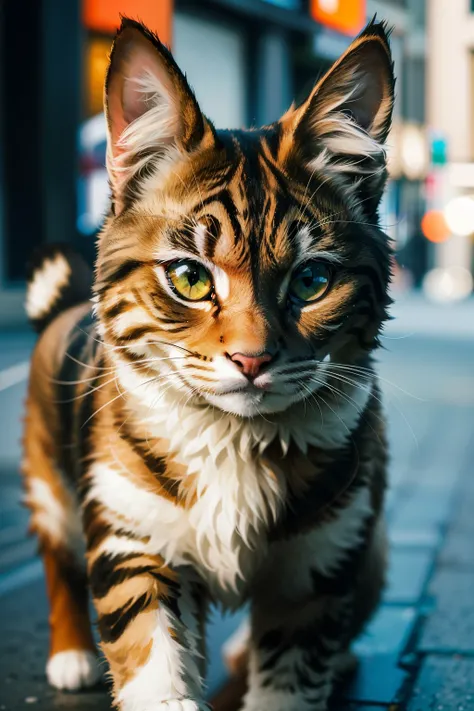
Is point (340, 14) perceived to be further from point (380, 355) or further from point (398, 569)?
point (398, 569)

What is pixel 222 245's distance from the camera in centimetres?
222

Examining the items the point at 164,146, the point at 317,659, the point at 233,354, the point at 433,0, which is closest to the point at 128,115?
the point at 164,146

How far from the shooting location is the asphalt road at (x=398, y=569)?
3.02m

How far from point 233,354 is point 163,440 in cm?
37

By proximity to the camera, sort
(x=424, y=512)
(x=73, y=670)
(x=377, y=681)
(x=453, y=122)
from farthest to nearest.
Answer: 1. (x=453, y=122)
2. (x=424, y=512)
3. (x=377, y=681)
4. (x=73, y=670)

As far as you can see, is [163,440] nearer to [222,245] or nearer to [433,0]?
[222,245]

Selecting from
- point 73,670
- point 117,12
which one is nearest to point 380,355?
point 117,12

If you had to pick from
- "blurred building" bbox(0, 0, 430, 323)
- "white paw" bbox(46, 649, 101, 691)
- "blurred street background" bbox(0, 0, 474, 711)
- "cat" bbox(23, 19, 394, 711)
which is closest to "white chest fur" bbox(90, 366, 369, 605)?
"cat" bbox(23, 19, 394, 711)

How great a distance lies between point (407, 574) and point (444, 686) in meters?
1.05

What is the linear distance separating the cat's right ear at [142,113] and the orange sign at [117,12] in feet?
24.1

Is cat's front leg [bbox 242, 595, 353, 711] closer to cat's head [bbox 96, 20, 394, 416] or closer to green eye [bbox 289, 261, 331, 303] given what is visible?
cat's head [bbox 96, 20, 394, 416]

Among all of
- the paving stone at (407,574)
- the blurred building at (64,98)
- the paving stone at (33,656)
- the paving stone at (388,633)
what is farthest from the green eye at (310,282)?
the blurred building at (64,98)

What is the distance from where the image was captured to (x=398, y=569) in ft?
13.5

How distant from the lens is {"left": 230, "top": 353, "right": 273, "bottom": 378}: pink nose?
2107mm
